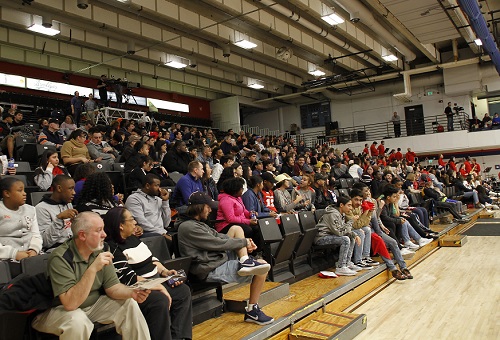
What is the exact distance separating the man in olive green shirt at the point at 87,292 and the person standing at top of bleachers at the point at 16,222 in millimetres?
681

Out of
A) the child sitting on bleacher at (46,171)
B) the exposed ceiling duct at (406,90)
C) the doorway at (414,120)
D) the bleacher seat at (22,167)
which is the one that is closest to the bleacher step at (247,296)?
the child sitting on bleacher at (46,171)

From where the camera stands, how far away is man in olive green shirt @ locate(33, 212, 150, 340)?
6.13ft

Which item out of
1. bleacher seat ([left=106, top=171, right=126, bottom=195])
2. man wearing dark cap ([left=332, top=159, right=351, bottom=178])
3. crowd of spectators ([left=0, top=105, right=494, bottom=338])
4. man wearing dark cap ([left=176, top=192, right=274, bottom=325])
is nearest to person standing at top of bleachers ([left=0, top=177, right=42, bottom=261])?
crowd of spectators ([left=0, top=105, right=494, bottom=338])

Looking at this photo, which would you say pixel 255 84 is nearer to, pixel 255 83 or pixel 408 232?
pixel 255 83

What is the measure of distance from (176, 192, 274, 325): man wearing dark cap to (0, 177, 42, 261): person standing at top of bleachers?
946 millimetres

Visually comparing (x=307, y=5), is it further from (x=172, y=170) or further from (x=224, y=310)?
(x=224, y=310)

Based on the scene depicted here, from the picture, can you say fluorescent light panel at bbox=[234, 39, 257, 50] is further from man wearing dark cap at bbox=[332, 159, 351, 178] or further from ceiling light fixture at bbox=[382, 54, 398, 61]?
ceiling light fixture at bbox=[382, 54, 398, 61]

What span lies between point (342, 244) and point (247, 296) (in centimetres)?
160

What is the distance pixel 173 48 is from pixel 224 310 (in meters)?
9.58

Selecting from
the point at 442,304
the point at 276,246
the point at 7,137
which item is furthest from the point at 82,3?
the point at 442,304

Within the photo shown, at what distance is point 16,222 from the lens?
2607mm

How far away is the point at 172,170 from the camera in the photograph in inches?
232

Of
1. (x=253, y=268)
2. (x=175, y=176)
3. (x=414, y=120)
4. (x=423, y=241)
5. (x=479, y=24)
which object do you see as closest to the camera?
(x=253, y=268)

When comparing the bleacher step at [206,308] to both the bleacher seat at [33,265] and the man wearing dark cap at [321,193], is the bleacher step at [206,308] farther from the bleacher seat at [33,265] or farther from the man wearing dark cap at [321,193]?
the man wearing dark cap at [321,193]
